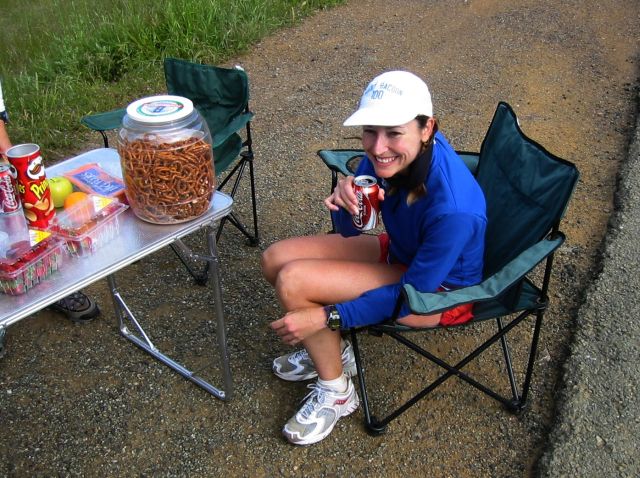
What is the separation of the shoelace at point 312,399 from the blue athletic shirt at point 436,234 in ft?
1.43

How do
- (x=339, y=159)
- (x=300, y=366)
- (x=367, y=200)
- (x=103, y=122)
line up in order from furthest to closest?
(x=103, y=122)
(x=339, y=159)
(x=300, y=366)
(x=367, y=200)

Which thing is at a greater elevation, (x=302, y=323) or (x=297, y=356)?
(x=302, y=323)

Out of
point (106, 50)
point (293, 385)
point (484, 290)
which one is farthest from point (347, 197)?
point (106, 50)

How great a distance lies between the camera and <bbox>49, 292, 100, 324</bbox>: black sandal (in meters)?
2.99

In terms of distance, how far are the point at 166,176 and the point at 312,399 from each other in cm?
106

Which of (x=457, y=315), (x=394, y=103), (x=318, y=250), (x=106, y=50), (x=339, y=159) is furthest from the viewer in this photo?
(x=106, y=50)

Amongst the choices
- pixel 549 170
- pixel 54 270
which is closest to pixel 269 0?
pixel 549 170

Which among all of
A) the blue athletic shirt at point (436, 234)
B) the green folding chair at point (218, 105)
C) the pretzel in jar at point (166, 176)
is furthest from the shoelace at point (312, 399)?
the green folding chair at point (218, 105)

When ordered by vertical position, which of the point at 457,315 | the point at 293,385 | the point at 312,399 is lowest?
the point at 293,385

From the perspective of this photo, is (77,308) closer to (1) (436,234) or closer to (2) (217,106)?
(2) (217,106)

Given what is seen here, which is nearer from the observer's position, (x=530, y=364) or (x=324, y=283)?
(x=324, y=283)

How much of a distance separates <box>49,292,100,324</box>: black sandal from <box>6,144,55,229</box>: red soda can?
1.19 m

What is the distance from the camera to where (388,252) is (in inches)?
100

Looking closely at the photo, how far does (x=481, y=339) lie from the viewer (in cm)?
290
